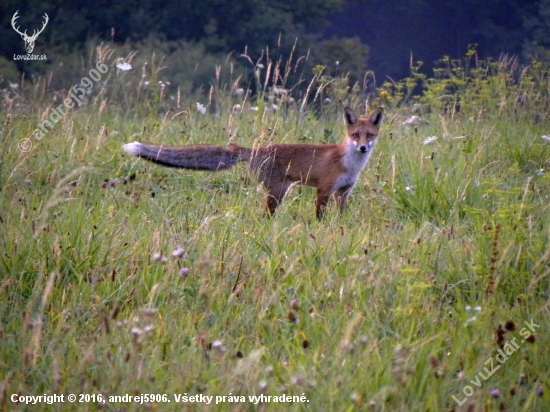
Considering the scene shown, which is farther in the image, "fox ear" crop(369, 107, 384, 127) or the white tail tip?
"fox ear" crop(369, 107, 384, 127)

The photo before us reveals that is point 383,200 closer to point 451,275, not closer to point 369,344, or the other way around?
point 451,275

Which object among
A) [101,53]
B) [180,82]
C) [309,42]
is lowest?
[180,82]

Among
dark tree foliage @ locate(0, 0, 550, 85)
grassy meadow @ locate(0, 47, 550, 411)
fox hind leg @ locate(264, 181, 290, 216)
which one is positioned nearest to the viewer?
grassy meadow @ locate(0, 47, 550, 411)

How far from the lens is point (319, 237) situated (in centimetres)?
468

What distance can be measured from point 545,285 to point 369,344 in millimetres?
1297

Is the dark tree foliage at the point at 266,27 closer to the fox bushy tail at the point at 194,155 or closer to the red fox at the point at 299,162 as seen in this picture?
the red fox at the point at 299,162

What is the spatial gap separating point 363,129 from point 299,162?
0.78 metres

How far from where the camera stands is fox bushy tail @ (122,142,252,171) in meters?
5.64

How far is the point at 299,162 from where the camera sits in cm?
652

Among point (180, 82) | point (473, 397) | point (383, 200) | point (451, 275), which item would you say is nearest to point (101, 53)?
point (383, 200)

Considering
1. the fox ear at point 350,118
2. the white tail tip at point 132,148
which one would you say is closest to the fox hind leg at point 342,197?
the fox ear at point 350,118

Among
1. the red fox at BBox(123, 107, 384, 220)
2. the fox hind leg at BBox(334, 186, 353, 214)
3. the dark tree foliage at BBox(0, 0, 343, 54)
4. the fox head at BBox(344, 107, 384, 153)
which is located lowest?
the dark tree foliage at BBox(0, 0, 343, 54)

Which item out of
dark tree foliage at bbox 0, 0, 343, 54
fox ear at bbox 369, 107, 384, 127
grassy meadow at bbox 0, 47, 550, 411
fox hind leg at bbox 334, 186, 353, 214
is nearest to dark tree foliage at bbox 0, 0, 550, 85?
dark tree foliage at bbox 0, 0, 343, 54

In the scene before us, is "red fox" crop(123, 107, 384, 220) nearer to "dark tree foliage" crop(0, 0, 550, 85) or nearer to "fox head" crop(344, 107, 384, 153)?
"fox head" crop(344, 107, 384, 153)
